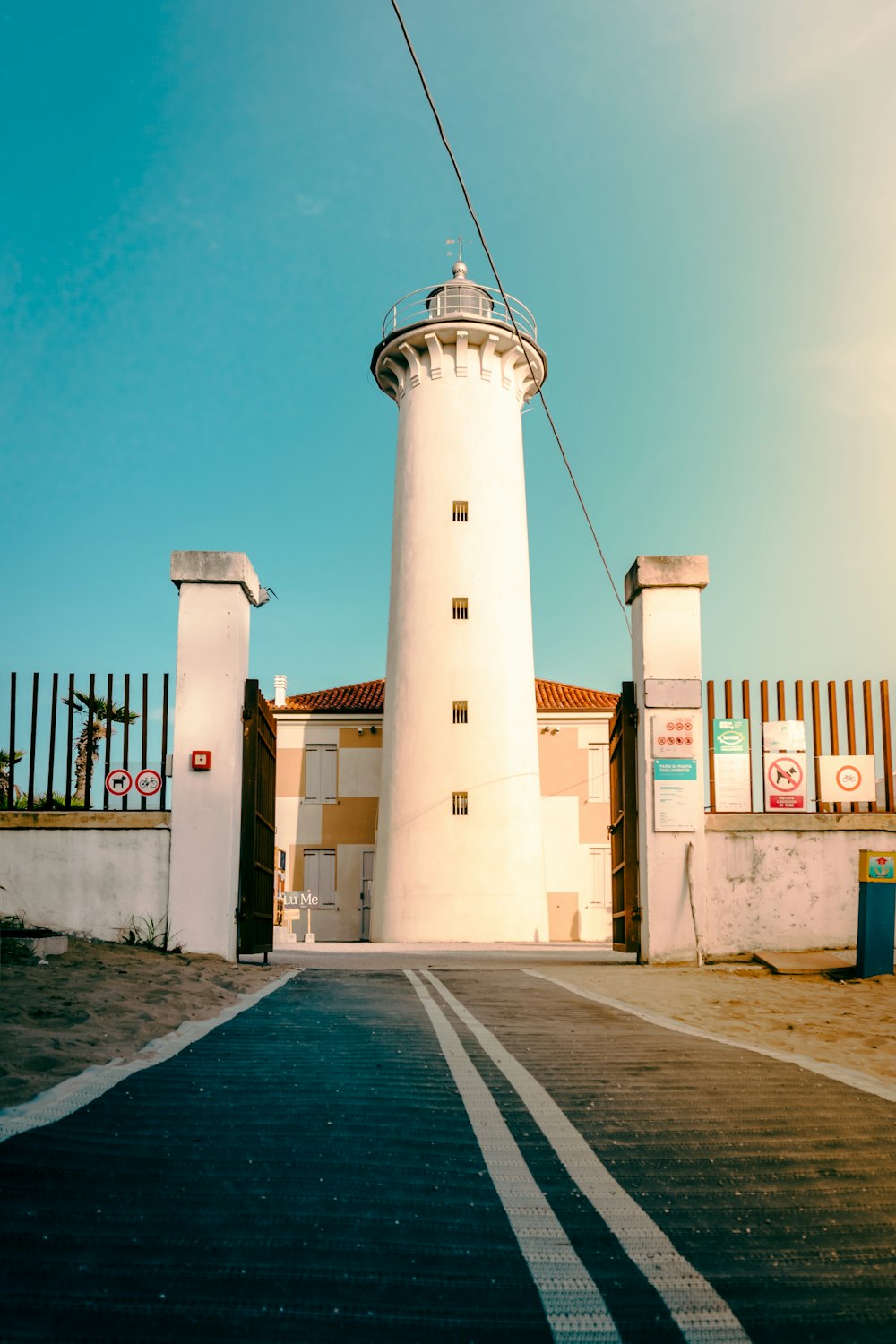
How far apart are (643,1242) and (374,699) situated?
37.2 m

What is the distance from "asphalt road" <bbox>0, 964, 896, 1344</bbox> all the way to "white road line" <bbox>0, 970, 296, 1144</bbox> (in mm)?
91

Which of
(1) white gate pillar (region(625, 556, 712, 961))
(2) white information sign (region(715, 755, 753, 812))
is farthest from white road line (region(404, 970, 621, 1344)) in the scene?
(2) white information sign (region(715, 755, 753, 812))

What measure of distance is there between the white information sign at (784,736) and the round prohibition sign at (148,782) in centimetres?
711

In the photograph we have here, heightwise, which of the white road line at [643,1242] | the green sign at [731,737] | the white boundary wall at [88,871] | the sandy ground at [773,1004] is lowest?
the sandy ground at [773,1004]

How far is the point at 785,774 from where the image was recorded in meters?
13.9

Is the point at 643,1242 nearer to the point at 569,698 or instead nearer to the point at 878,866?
the point at 878,866

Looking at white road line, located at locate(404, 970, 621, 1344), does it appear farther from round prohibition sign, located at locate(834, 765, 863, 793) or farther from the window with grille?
the window with grille

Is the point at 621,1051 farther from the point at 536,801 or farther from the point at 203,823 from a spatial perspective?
the point at 536,801

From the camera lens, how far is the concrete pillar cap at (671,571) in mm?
14164

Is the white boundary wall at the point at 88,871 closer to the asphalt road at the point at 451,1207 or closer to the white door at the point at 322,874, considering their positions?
the asphalt road at the point at 451,1207

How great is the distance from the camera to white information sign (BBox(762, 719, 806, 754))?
1382 centimetres

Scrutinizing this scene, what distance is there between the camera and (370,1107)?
4.39m

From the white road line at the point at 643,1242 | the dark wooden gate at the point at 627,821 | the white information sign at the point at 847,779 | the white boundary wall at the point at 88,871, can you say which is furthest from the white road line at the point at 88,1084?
the white information sign at the point at 847,779

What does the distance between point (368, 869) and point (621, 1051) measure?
3143 cm
